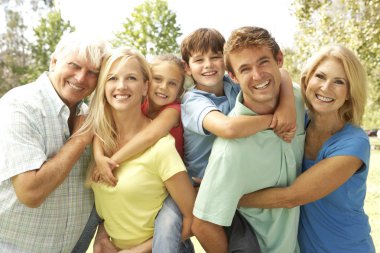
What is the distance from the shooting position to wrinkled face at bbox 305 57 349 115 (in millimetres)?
2654

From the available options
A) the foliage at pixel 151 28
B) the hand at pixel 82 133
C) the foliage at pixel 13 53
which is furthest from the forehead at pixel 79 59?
the foliage at pixel 13 53

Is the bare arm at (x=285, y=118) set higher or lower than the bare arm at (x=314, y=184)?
higher

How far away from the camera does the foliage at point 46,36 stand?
24.8 meters

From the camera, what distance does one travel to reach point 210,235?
263 centimetres

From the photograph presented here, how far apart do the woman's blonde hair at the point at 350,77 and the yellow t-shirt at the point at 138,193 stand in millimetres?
1175

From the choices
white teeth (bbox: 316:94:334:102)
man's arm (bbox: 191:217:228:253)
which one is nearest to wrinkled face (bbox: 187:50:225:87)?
white teeth (bbox: 316:94:334:102)

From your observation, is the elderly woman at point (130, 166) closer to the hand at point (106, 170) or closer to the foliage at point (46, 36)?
the hand at point (106, 170)

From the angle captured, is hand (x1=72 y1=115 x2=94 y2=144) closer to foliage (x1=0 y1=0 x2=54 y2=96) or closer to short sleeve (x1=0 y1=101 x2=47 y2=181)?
short sleeve (x1=0 y1=101 x2=47 y2=181)

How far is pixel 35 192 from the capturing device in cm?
255

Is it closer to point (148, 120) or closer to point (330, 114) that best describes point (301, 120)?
point (330, 114)

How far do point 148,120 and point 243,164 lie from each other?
880 mm

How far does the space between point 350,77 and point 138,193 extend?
163 centimetres

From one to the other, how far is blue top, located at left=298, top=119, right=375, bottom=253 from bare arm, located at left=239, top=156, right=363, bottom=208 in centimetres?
9

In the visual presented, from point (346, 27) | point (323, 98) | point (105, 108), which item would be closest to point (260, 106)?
point (323, 98)
